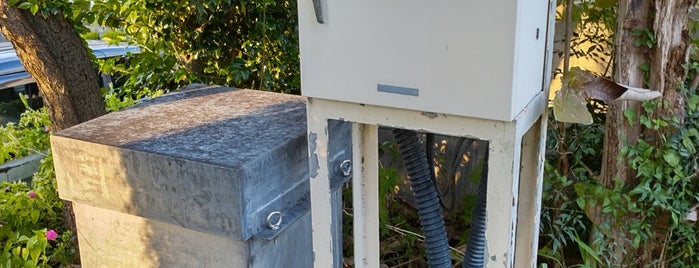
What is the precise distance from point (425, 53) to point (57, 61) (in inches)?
73.9

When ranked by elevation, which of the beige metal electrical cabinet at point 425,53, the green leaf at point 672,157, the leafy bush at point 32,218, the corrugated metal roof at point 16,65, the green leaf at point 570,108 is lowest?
the leafy bush at point 32,218

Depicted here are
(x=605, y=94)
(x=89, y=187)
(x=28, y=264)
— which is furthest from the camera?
(x=28, y=264)

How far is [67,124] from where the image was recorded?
102 inches

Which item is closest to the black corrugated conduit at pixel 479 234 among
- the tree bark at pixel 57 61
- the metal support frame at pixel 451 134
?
the metal support frame at pixel 451 134

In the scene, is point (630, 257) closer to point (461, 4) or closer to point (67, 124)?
point (461, 4)

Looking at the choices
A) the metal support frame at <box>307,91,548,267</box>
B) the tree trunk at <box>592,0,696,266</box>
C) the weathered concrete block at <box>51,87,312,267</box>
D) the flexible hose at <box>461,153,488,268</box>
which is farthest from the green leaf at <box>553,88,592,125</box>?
the weathered concrete block at <box>51,87,312,267</box>

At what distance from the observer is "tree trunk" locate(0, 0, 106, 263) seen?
2.39 metres

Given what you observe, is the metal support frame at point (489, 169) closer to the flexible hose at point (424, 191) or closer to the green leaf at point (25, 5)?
the flexible hose at point (424, 191)

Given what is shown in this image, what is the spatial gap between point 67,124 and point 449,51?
201cm

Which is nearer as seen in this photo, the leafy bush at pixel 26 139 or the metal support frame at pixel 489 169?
the metal support frame at pixel 489 169

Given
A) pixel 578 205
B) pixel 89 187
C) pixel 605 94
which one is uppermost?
pixel 605 94

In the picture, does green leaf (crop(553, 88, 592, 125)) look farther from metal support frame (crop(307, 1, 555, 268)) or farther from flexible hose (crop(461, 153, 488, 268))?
flexible hose (crop(461, 153, 488, 268))

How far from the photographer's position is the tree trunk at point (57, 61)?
7.86 feet

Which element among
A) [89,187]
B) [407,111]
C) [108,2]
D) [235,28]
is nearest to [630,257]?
[407,111]
